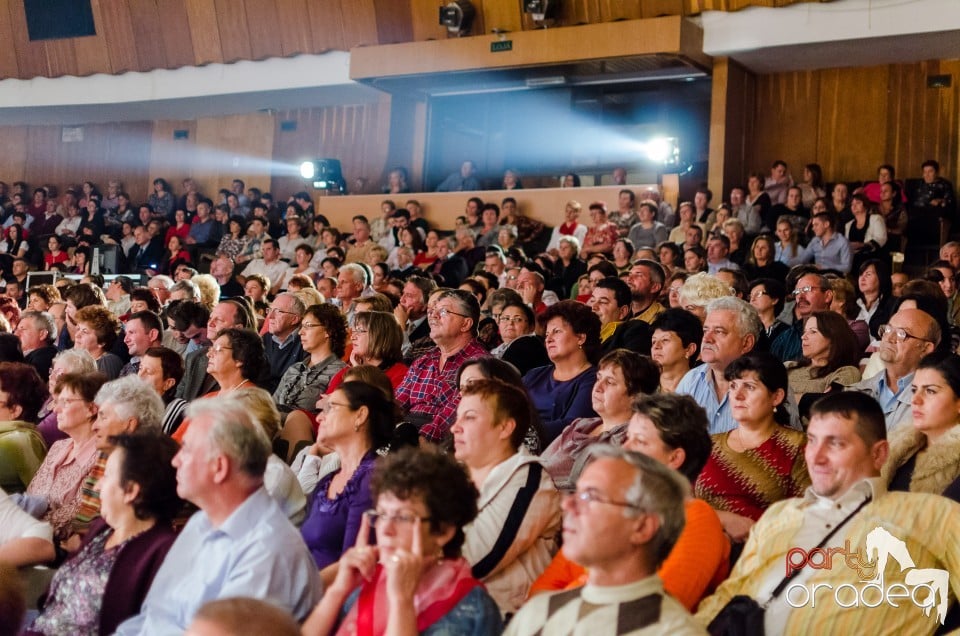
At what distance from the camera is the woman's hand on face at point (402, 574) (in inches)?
73.5

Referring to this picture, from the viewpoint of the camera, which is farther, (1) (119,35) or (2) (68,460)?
(1) (119,35)

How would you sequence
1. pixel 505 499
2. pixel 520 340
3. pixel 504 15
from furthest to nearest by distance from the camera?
pixel 504 15 < pixel 520 340 < pixel 505 499

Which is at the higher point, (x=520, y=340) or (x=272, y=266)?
(x=520, y=340)

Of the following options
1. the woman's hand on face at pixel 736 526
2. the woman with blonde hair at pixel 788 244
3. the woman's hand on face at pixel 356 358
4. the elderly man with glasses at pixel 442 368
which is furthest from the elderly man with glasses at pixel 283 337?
the woman with blonde hair at pixel 788 244

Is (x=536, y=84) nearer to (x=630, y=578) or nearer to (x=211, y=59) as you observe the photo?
(x=211, y=59)

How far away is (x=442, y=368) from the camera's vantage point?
4035mm

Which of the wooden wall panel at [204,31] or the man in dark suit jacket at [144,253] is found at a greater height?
the wooden wall panel at [204,31]

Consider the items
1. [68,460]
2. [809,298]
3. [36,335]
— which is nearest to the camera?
[68,460]

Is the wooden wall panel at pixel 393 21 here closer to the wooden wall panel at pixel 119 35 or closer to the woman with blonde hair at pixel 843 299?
the wooden wall panel at pixel 119 35

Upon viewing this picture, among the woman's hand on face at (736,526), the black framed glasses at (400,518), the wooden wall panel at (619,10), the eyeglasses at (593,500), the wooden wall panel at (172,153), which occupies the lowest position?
the woman's hand on face at (736,526)

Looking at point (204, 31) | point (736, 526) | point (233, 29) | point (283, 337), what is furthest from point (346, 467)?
point (204, 31)

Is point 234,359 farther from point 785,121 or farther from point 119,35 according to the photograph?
point 119,35

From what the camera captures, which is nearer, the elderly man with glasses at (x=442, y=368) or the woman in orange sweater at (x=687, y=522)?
the woman in orange sweater at (x=687, y=522)

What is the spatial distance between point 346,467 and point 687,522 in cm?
94
